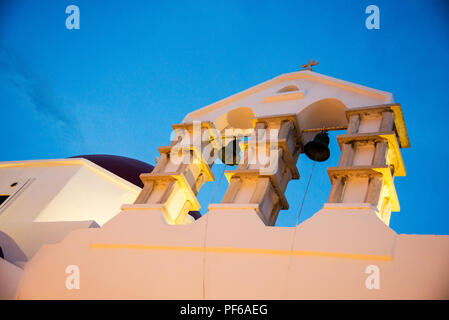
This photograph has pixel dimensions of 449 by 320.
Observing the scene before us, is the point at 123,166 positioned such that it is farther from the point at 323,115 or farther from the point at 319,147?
the point at 319,147

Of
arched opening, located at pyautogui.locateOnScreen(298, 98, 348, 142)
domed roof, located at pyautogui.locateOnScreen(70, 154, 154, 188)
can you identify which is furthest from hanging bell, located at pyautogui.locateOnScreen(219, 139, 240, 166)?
domed roof, located at pyautogui.locateOnScreen(70, 154, 154, 188)

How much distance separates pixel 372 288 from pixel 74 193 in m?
7.89

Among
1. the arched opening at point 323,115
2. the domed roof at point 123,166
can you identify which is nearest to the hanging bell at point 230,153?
the arched opening at point 323,115

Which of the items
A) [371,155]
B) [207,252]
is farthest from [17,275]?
[371,155]

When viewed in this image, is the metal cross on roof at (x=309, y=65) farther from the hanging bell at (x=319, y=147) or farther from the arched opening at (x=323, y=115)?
the hanging bell at (x=319, y=147)

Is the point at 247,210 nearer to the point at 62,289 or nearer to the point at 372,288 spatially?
the point at 372,288

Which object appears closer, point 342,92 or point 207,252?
point 207,252

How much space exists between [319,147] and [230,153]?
165 centimetres

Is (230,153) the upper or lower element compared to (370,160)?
upper

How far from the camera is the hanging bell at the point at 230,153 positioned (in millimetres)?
8219

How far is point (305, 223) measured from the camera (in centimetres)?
554

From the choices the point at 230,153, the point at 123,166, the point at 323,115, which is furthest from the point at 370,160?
the point at 123,166

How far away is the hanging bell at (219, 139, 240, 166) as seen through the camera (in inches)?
324

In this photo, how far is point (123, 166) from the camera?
54.4 ft
